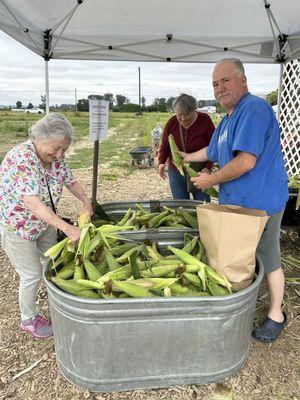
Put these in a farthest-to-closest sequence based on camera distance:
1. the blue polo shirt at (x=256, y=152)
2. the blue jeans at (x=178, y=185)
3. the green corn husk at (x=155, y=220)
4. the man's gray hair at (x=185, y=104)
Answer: the blue jeans at (x=178, y=185), the man's gray hair at (x=185, y=104), the green corn husk at (x=155, y=220), the blue polo shirt at (x=256, y=152)

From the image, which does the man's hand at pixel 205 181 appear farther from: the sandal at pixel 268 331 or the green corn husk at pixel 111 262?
the sandal at pixel 268 331

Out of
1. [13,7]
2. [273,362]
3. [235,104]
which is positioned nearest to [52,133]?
[235,104]

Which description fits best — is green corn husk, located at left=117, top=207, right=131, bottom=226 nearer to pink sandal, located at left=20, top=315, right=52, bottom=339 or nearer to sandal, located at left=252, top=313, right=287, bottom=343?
pink sandal, located at left=20, top=315, right=52, bottom=339

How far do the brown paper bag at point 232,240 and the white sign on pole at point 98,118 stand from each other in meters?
1.59

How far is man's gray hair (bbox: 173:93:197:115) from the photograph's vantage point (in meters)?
4.35

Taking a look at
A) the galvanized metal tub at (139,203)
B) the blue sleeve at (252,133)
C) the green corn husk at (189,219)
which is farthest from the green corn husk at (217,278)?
the galvanized metal tub at (139,203)

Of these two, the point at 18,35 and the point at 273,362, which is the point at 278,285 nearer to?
the point at 273,362

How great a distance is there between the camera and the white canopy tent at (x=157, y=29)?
4762 mm

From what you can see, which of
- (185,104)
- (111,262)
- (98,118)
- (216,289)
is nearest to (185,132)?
(185,104)

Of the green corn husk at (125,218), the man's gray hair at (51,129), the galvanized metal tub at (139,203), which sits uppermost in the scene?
the man's gray hair at (51,129)

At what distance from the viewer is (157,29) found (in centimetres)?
553

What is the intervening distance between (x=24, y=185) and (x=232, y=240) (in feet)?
4.74

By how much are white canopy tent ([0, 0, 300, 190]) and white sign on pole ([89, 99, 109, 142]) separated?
1.68m

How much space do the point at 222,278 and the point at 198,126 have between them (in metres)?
2.45
